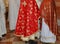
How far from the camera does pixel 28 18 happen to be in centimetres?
233

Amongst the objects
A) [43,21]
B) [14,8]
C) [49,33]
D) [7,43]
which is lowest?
[7,43]

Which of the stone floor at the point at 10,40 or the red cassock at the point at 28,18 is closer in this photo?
the red cassock at the point at 28,18

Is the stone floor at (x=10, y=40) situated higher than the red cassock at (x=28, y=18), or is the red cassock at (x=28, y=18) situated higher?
the red cassock at (x=28, y=18)

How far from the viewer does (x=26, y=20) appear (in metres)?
2.35

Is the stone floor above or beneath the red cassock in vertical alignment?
beneath

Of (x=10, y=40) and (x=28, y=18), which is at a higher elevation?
(x=28, y=18)

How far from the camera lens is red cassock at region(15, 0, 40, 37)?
7.52ft

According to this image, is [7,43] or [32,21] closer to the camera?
[32,21]

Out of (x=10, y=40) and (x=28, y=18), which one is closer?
(x=28, y=18)

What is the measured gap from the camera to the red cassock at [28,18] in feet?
7.52

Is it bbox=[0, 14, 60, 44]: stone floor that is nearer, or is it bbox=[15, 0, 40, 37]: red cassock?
bbox=[15, 0, 40, 37]: red cassock

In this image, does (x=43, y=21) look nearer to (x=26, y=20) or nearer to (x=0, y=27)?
(x=26, y=20)

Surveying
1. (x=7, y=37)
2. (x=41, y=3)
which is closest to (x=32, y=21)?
(x=41, y=3)

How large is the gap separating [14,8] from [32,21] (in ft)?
2.30
